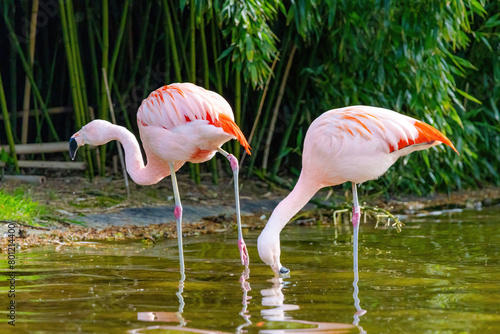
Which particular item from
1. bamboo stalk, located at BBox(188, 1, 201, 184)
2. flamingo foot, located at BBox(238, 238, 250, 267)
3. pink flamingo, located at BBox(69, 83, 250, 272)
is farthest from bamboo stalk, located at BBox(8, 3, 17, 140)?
flamingo foot, located at BBox(238, 238, 250, 267)

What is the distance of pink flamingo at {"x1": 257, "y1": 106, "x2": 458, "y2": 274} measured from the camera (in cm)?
396

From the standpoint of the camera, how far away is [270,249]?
3816 mm

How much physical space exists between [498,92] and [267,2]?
3284 millimetres

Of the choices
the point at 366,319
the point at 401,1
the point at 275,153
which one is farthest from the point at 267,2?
the point at 366,319

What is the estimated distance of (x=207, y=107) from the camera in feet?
14.7

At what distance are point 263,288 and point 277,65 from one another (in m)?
4.20

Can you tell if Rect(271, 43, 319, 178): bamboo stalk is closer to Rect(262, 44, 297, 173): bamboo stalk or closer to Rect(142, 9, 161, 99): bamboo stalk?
Rect(262, 44, 297, 173): bamboo stalk

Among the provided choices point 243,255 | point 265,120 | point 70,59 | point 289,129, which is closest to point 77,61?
point 70,59

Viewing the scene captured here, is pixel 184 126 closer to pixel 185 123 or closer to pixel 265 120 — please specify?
pixel 185 123

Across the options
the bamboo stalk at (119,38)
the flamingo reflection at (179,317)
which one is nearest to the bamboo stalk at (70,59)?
the bamboo stalk at (119,38)

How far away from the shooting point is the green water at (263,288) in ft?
9.53

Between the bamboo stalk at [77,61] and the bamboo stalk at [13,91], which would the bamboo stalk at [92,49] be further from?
the bamboo stalk at [13,91]

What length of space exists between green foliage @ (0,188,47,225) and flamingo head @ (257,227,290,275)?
7.02ft

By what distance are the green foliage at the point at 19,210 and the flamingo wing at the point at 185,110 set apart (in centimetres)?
129
